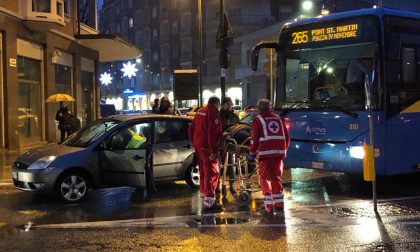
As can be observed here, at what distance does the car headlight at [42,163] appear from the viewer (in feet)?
29.6

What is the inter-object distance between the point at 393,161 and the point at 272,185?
2724mm

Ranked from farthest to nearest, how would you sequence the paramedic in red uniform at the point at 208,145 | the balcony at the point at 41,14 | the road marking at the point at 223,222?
the balcony at the point at 41,14, the paramedic in red uniform at the point at 208,145, the road marking at the point at 223,222

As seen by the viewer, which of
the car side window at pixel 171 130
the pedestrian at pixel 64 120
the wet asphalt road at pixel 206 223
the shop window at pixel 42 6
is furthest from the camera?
the shop window at pixel 42 6

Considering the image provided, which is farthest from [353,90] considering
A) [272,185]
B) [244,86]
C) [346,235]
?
[244,86]

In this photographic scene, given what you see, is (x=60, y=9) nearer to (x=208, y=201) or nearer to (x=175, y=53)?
(x=208, y=201)

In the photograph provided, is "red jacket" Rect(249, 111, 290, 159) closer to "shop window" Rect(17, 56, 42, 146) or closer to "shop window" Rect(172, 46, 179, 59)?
"shop window" Rect(17, 56, 42, 146)

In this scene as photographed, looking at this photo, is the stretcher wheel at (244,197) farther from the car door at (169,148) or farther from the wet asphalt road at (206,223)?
the car door at (169,148)

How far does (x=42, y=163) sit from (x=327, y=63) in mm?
5471

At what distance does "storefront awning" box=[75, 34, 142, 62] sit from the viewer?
23906mm

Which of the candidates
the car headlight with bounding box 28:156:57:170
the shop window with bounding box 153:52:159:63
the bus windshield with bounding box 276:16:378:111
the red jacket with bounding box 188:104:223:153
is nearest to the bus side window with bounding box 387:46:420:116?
the bus windshield with bounding box 276:16:378:111

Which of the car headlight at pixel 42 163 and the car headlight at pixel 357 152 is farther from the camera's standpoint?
the car headlight at pixel 357 152

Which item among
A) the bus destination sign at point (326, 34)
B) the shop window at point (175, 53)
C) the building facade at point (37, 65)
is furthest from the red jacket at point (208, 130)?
the shop window at point (175, 53)

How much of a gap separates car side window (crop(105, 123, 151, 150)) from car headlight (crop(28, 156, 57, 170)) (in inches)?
39.9

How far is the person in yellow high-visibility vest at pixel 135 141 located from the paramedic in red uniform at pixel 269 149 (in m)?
2.52
